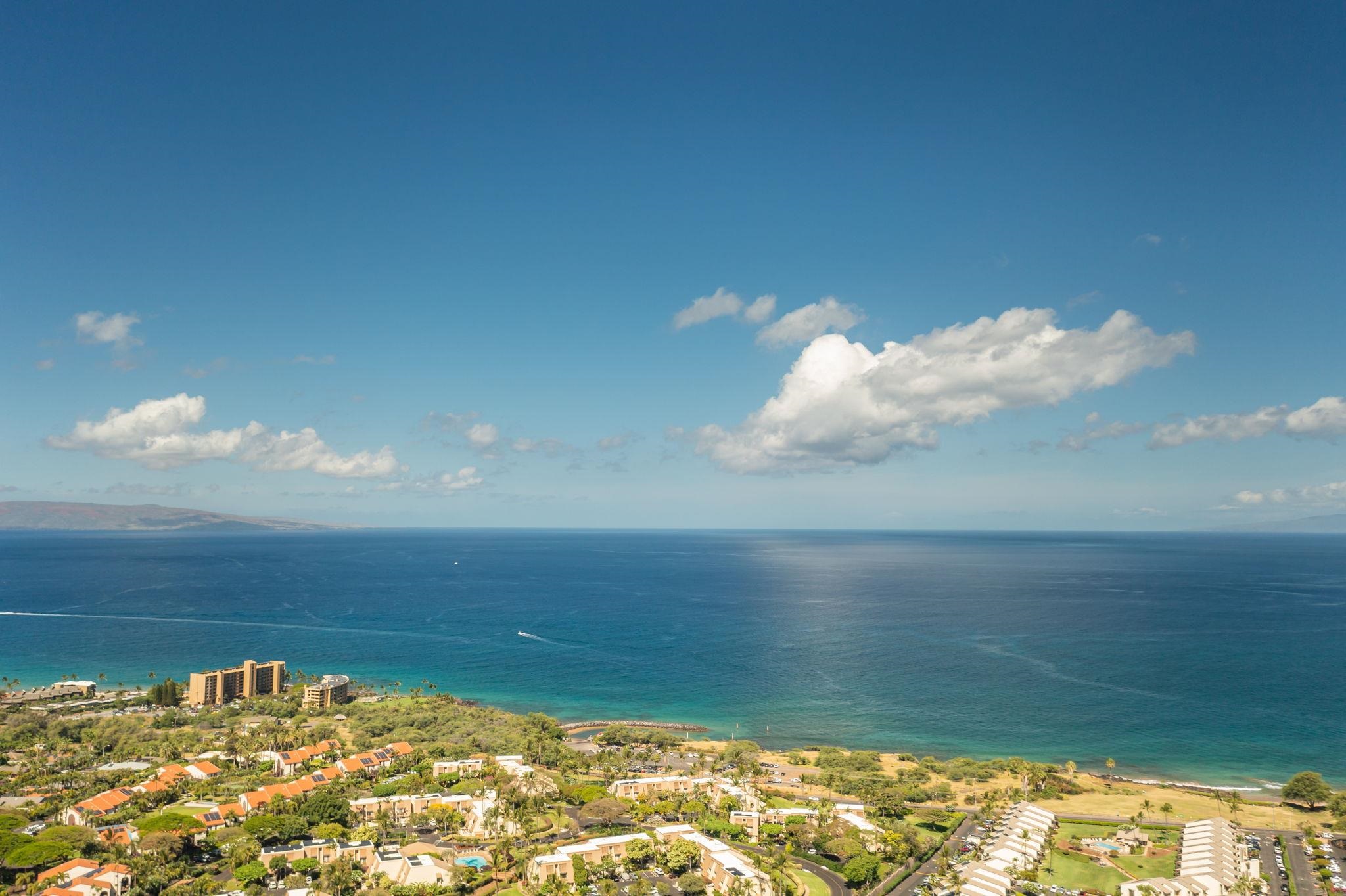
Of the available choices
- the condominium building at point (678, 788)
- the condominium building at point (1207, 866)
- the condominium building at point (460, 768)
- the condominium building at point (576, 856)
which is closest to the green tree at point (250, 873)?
the condominium building at point (576, 856)

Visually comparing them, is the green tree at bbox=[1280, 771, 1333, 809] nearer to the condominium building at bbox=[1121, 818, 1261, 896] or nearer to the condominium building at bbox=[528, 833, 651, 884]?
the condominium building at bbox=[1121, 818, 1261, 896]

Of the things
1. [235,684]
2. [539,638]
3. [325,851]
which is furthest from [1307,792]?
[235,684]

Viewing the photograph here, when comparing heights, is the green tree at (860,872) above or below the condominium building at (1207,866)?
below

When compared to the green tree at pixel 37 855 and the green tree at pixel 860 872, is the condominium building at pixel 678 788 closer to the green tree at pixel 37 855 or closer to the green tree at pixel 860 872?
the green tree at pixel 860 872

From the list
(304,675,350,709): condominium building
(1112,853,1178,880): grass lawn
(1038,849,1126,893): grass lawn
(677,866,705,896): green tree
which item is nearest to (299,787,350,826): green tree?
(677,866,705,896): green tree

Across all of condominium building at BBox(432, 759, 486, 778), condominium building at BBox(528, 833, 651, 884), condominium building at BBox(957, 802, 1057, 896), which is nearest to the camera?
condominium building at BBox(957, 802, 1057, 896)

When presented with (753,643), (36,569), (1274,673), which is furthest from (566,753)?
(36,569)

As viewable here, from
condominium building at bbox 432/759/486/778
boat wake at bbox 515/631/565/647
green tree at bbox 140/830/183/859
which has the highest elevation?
green tree at bbox 140/830/183/859
